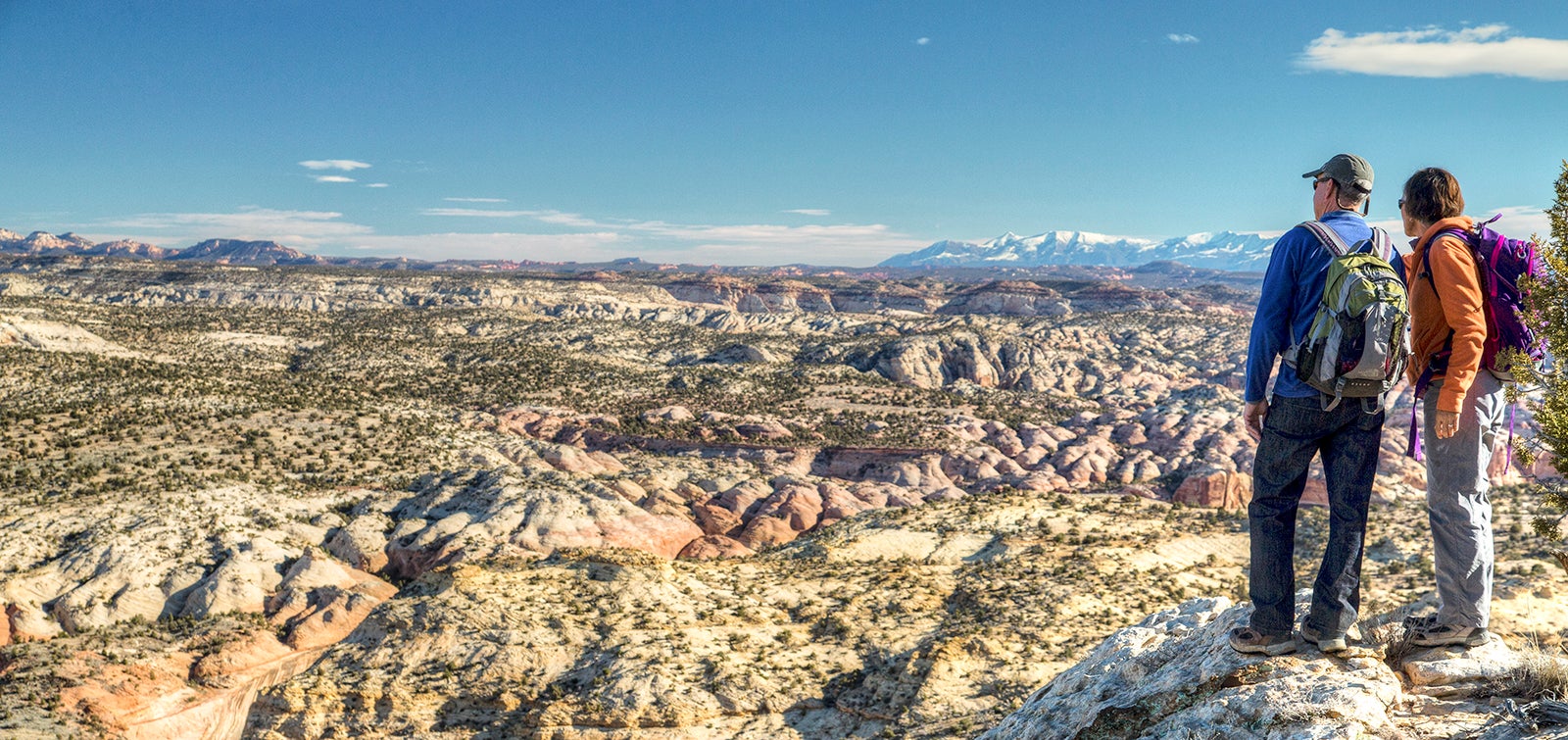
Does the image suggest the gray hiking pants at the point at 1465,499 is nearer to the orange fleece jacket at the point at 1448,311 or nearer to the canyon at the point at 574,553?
the orange fleece jacket at the point at 1448,311

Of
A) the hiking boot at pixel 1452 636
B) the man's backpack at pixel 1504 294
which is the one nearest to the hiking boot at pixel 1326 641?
the hiking boot at pixel 1452 636

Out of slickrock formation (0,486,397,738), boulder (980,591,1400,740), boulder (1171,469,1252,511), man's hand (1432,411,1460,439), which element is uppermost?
man's hand (1432,411,1460,439)

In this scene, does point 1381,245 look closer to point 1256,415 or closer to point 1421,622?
point 1256,415

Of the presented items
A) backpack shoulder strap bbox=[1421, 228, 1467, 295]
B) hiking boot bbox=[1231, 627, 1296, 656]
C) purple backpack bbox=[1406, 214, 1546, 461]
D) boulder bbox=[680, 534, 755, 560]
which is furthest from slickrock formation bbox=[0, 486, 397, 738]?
purple backpack bbox=[1406, 214, 1546, 461]

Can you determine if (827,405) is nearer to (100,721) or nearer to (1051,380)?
(1051,380)

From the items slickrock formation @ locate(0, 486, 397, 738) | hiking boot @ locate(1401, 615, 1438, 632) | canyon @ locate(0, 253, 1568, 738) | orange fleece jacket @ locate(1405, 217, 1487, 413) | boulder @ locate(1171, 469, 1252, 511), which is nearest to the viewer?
orange fleece jacket @ locate(1405, 217, 1487, 413)

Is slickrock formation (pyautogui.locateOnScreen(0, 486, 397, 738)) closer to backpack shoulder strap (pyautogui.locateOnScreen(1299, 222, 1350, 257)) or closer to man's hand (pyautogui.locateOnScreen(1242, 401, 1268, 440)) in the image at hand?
man's hand (pyautogui.locateOnScreen(1242, 401, 1268, 440))

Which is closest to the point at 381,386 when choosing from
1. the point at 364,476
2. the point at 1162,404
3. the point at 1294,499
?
the point at 364,476
